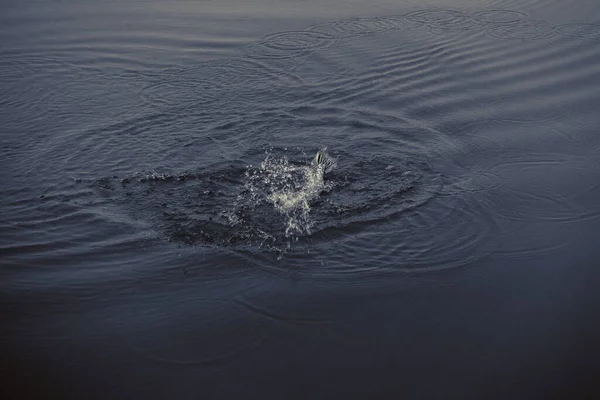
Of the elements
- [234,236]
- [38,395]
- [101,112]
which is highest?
[101,112]

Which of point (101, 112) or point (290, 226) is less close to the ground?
point (101, 112)

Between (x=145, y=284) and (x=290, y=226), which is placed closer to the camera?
(x=145, y=284)

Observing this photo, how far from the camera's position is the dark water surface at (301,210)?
15.0 ft

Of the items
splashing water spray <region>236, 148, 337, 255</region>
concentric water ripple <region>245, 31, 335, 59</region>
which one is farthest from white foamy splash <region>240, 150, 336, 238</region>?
concentric water ripple <region>245, 31, 335, 59</region>

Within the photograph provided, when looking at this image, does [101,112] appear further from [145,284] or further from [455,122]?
[455,122]

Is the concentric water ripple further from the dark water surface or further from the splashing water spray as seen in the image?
the splashing water spray

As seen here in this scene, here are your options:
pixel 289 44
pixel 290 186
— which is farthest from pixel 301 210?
pixel 289 44

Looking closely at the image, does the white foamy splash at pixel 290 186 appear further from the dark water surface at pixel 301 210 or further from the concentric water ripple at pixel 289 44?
the concentric water ripple at pixel 289 44

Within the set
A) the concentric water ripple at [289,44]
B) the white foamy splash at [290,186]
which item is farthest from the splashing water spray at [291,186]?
the concentric water ripple at [289,44]

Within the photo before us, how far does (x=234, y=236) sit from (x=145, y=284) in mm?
886

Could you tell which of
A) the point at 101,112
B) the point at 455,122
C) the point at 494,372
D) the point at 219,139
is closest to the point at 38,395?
the point at 494,372

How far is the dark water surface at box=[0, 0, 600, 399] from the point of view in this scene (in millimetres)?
4582

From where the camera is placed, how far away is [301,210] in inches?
242

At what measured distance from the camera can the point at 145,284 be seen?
17.1 feet
